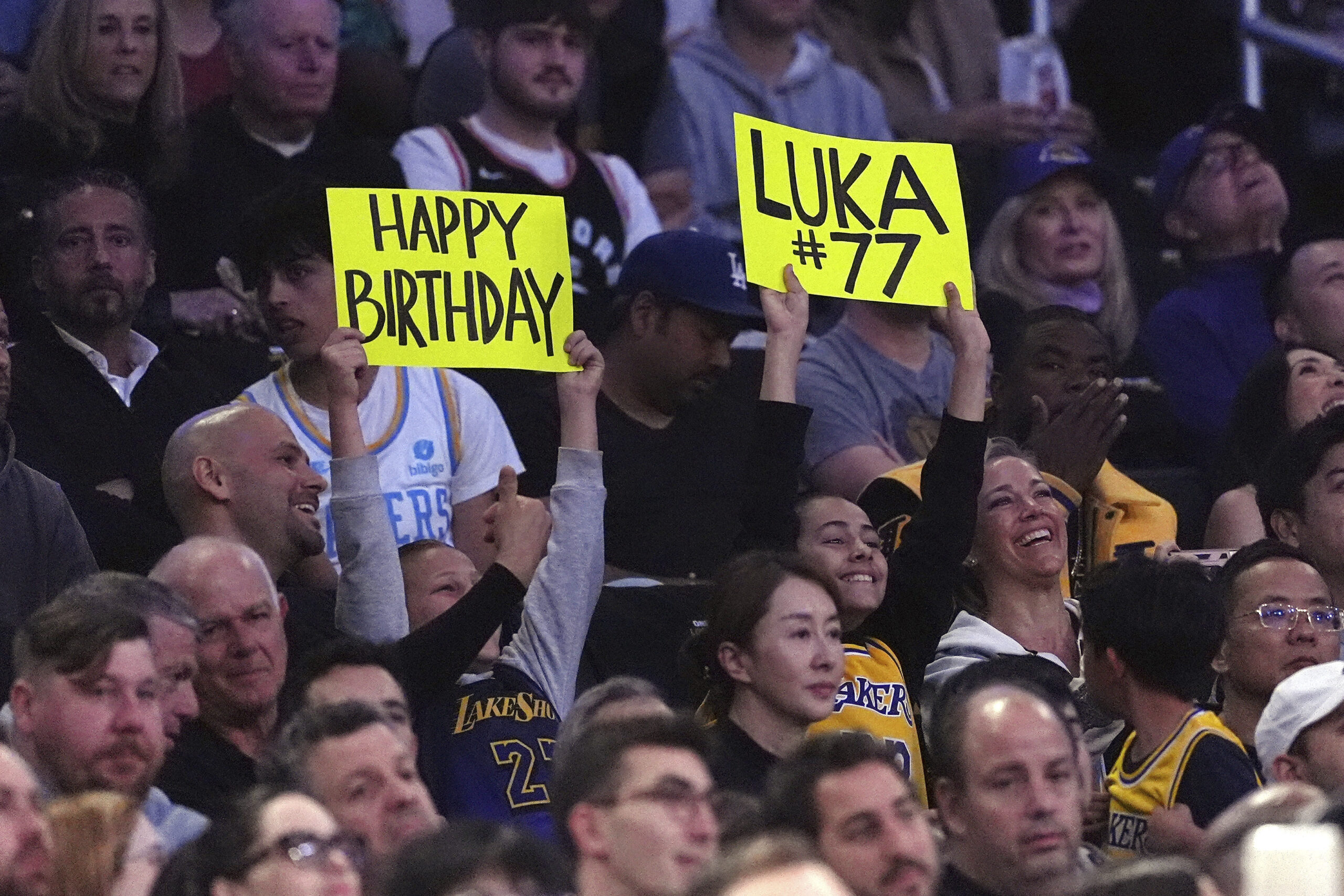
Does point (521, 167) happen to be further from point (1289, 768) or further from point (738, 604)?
point (1289, 768)

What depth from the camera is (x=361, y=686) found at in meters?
5.10

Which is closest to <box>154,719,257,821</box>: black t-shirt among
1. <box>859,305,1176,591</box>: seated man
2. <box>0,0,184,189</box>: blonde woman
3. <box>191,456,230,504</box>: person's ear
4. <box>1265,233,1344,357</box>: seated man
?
<box>191,456,230,504</box>: person's ear

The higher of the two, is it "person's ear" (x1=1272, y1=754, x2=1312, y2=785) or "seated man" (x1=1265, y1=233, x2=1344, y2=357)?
"seated man" (x1=1265, y1=233, x2=1344, y2=357)

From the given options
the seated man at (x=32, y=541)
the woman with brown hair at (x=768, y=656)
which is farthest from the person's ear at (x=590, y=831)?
the seated man at (x=32, y=541)

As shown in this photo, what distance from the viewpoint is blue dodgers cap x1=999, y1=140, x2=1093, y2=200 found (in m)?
8.24

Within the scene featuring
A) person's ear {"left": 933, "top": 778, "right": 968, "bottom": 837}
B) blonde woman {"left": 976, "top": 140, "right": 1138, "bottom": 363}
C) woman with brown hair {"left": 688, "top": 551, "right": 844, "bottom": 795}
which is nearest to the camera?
person's ear {"left": 933, "top": 778, "right": 968, "bottom": 837}

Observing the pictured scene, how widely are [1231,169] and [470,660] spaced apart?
381 centimetres

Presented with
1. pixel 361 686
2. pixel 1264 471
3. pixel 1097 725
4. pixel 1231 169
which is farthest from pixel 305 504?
pixel 1231 169

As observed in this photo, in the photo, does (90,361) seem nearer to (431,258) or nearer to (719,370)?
(431,258)

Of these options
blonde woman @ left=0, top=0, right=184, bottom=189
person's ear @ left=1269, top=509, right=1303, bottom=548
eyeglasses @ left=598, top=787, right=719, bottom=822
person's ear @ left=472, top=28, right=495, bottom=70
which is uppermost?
person's ear @ left=472, top=28, right=495, bottom=70

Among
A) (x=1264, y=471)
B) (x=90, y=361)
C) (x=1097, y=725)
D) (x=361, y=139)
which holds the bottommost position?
(x=1097, y=725)

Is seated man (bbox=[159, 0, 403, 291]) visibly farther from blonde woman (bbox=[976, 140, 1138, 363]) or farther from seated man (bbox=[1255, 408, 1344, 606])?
seated man (bbox=[1255, 408, 1344, 606])

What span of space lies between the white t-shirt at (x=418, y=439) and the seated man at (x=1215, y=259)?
2.46m

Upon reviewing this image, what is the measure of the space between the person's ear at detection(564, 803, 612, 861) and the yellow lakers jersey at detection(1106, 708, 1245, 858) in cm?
151
